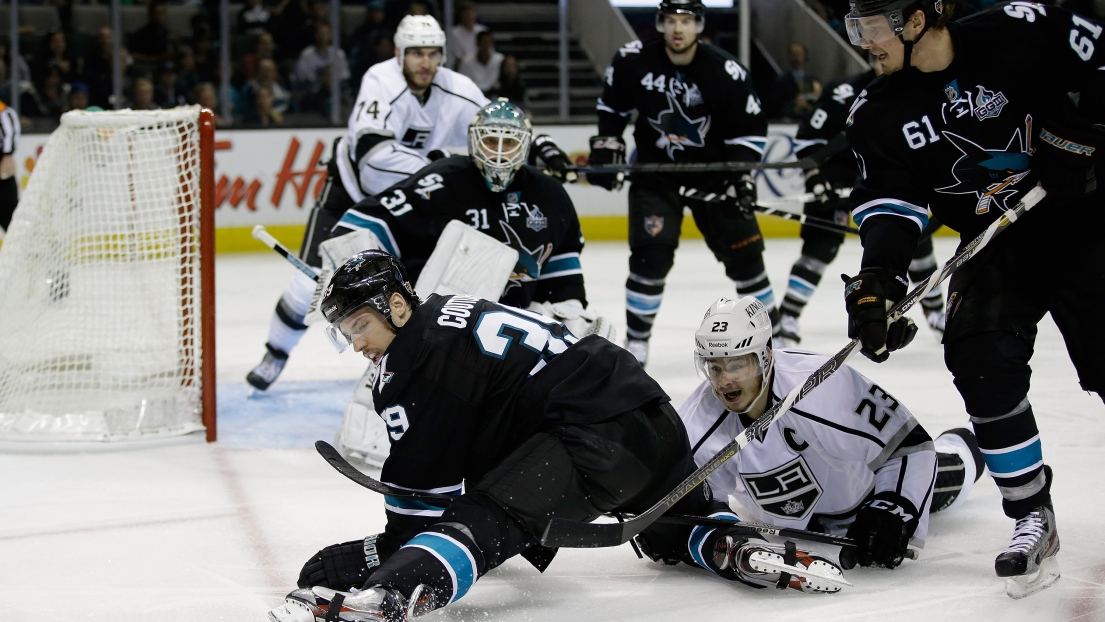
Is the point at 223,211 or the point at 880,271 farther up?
the point at 880,271

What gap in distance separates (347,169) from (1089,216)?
2866 mm

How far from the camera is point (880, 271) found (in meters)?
2.38

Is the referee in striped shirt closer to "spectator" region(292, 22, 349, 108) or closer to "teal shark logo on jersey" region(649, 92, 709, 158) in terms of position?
"spectator" region(292, 22, 349, 108)

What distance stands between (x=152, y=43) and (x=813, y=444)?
6.86m

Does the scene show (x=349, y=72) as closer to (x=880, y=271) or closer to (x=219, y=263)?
(x=219, y=263)

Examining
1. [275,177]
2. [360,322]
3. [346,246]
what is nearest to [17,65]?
[275,177]

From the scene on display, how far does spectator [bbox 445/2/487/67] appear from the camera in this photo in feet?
29.1

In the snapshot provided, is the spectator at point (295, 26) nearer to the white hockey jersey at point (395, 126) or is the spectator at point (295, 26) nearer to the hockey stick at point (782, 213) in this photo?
the white hockey jersey at point (395, 126)

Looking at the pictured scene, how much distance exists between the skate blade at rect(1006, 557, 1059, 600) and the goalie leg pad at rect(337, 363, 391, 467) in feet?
5.45

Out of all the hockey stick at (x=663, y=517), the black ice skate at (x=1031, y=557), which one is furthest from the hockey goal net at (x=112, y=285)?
the black ice skate at (x=1031, y=557)

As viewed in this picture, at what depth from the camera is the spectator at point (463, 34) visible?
8.87m

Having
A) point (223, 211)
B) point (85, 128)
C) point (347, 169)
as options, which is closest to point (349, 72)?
point (223, 211)

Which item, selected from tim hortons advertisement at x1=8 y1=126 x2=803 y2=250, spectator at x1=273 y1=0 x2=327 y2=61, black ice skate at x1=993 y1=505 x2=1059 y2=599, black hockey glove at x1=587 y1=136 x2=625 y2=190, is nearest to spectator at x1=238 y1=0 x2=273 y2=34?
spectator at x1=273 y1=0 x2=327 y2=61

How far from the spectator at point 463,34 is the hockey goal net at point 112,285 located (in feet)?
16.5
